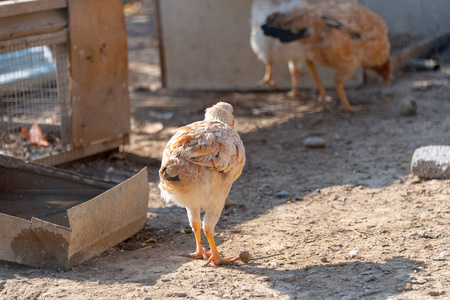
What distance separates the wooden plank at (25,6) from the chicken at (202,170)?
224 cm

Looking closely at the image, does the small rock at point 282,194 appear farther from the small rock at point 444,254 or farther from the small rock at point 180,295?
the small rock at point 180,295

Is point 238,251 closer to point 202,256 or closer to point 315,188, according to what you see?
point 202,256

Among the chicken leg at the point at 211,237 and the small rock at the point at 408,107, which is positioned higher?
the small rock at the point at 408,107

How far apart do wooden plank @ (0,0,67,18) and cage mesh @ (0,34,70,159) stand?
263 mm

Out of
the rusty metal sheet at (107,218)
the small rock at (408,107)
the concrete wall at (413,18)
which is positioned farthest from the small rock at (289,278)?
the concrete wall at (413,18)

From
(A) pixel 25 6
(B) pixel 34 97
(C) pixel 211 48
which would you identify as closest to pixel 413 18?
(C) pixel 211 48

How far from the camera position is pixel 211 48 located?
9.25 metres

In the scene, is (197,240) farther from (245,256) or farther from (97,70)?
(97,70)

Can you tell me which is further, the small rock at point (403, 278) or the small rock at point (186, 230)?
the small rock at point (186, 230)

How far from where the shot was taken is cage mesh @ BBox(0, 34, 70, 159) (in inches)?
209

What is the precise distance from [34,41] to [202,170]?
2.57m

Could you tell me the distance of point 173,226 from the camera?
4.42 meters

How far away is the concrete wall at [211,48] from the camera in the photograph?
353 inches

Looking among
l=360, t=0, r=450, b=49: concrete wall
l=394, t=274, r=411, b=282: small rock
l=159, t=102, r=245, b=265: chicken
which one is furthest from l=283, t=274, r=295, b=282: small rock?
l=360, t=0, r=450, b=49: concrete wall
